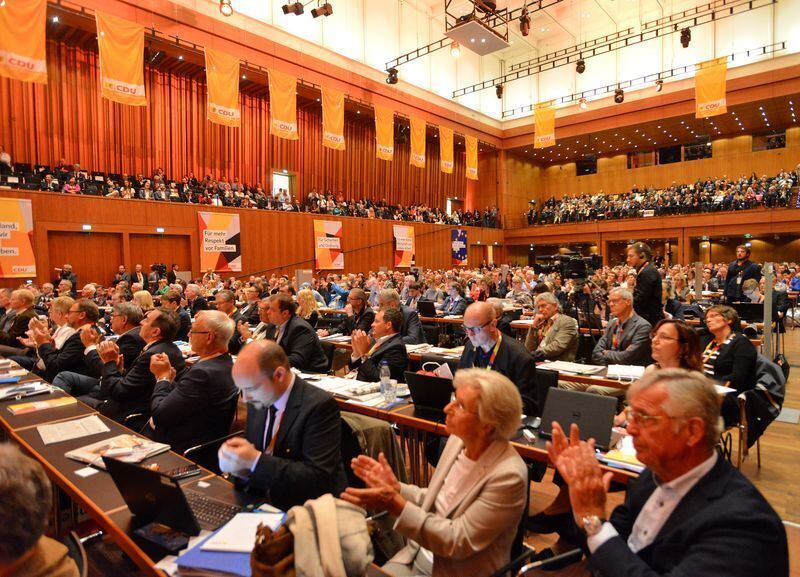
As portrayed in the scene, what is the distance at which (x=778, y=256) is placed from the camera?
2219 cm

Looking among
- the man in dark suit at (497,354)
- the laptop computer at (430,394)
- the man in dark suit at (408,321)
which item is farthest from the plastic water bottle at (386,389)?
the man in dark suit at (408,321)

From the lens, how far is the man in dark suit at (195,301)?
7945mm

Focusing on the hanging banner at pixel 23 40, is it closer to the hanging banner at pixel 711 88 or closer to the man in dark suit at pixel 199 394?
the man in dark suit at pixel 199 394

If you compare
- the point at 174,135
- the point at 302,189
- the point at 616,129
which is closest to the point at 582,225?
the point at 616,129

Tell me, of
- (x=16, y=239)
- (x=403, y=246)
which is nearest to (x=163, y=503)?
(x=16, y=239)

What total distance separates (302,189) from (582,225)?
43.0 feet

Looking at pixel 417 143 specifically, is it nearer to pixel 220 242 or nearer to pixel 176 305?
pixel 220 242

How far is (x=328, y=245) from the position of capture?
17.0 meters

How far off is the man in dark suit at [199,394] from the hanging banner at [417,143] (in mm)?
14815

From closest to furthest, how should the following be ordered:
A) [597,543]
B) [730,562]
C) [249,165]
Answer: [730,562]
[597,543]
[249,165]

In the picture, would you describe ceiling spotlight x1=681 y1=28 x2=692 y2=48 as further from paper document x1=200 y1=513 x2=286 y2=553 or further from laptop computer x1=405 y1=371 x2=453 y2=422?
paper document x1=200 y1=513 x2=286 y2=553

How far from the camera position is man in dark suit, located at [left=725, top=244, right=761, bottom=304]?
7.91 meters

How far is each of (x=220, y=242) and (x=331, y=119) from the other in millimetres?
4792

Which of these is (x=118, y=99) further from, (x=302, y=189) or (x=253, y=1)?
(x=302, y=189)
